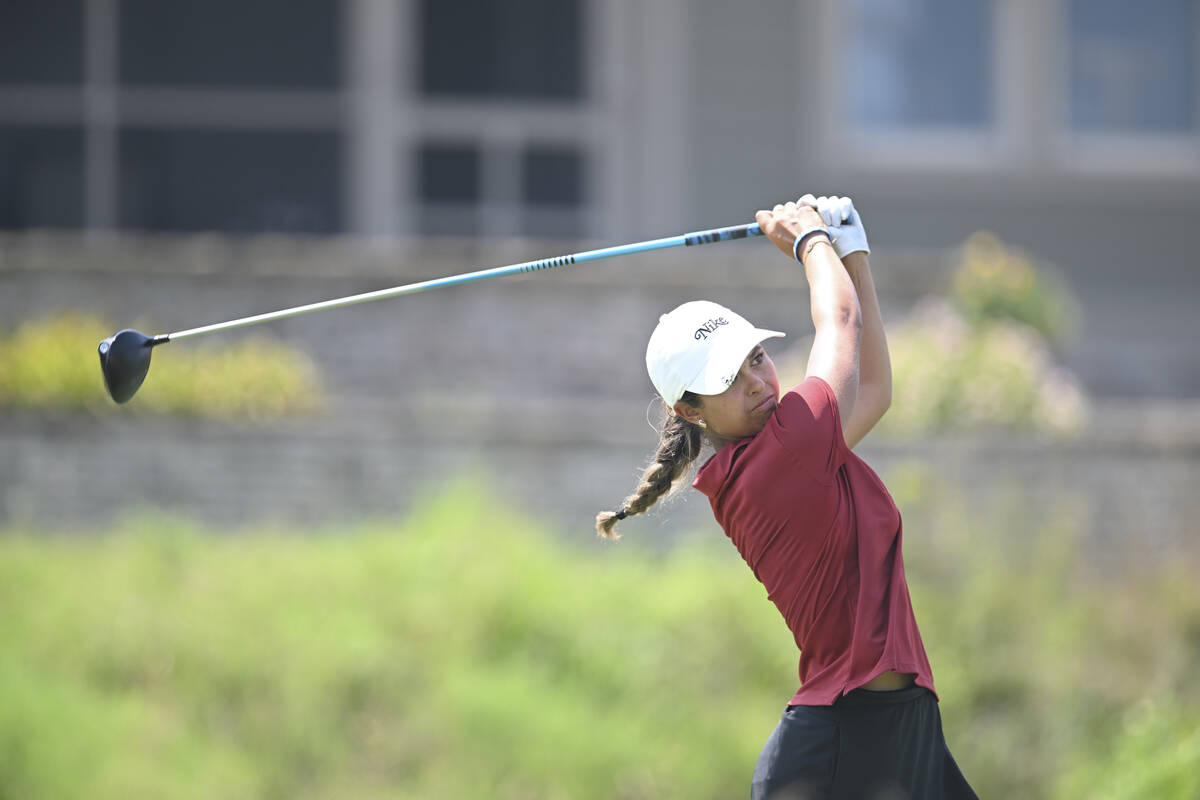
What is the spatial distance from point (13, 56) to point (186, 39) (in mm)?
1303

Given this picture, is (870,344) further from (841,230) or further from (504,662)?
(504,662)

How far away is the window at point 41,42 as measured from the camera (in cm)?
1153

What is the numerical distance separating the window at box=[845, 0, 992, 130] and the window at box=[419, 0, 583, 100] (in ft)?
7.20

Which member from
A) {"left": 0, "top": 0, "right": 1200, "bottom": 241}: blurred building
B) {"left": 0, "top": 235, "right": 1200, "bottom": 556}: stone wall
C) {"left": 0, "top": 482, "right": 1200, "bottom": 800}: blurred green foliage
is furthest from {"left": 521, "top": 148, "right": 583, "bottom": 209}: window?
{"left": 0, "top": 482, "right": 1200, "bottom": 800}: blurred green foliage

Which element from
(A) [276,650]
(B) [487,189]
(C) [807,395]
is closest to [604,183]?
(B) [487,189]

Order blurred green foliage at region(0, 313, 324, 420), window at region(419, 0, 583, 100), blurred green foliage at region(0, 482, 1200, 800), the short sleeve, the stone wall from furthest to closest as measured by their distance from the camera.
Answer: window at region(419, 0, 583, 100) → blurred green foliage at region(0, 313, 324, 420) → the stone wall → blurred green foliage at region(0, 482, 1200, 800) → the short sleeve

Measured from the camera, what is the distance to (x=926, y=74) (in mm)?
11641

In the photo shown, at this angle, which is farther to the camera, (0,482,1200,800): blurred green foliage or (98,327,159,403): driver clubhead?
(0,482,1200,800): blurred green foliage

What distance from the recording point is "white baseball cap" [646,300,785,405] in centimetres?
304

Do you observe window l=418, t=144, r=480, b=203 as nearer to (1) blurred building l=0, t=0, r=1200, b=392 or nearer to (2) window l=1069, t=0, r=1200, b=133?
(1) blurred building l=0, t=0, r=1200, b=392

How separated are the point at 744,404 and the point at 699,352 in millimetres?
151

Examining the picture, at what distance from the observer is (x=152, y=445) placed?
26.5 feet

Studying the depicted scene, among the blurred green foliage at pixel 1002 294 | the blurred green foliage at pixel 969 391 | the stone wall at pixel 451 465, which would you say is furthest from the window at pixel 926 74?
the stone wall at pixel 451 465

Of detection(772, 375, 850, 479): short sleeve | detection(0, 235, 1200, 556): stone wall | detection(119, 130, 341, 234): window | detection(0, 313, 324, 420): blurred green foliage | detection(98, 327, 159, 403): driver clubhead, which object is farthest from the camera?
detection(119, 130, 341, 234): window
